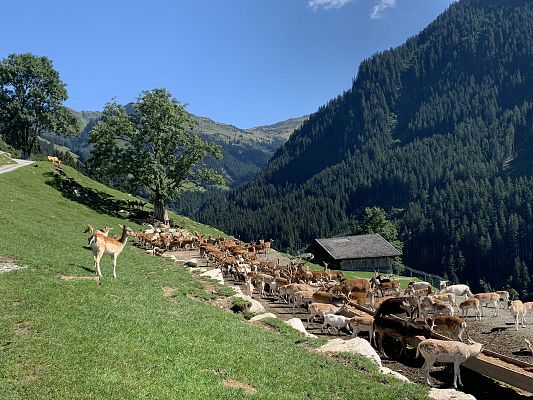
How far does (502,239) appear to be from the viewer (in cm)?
18062

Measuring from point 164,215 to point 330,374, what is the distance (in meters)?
45.5

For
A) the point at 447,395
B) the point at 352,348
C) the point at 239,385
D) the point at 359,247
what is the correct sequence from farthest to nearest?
the point at 359,247 → the point at 352,348 → the point at 447,395 → the point at 239,385

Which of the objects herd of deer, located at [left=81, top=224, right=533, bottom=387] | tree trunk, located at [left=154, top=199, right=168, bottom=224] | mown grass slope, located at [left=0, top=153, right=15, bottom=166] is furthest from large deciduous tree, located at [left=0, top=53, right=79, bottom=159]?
herd of deer, located at [left=81, top=224, right=533, bottom=387]

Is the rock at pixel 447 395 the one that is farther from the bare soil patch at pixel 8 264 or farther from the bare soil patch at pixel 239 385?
the bare soil patch at pixel 8 264

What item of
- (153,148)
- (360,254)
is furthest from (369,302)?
(360,254)

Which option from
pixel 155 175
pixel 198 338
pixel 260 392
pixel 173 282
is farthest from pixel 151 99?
pixel 260 392

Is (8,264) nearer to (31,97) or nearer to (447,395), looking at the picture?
(447,395)

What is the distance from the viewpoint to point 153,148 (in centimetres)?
5588

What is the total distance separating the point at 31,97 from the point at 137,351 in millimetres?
60736

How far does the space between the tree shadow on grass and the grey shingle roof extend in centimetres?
3354

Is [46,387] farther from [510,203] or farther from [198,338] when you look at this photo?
[510,203]

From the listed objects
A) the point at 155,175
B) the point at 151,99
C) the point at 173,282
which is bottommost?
the point at 173,282

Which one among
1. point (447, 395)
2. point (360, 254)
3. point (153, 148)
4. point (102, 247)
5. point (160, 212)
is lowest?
point (360, 254)

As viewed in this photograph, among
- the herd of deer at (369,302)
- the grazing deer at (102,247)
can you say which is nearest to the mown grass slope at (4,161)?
the herd of deer at (369,302)
